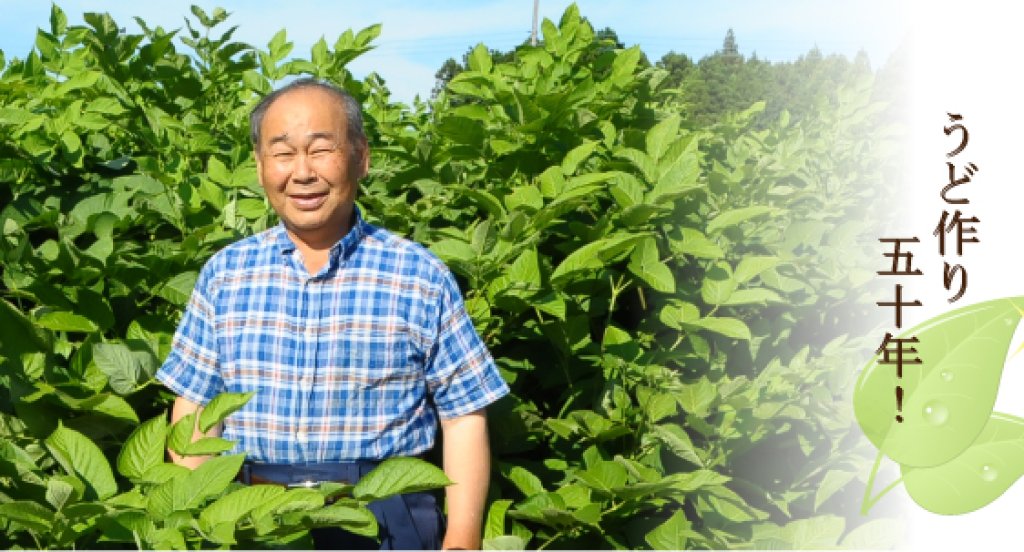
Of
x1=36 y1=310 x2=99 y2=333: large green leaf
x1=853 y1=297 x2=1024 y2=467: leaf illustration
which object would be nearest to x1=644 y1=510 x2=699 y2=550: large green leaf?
x1=853 y1=297 x2=1024 y2=467: leaf illustration

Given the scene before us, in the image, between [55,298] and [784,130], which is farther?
[784,130]

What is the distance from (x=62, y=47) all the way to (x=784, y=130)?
2.49 m

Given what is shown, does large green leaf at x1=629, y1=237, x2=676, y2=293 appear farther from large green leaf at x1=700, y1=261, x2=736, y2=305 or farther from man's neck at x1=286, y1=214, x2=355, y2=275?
man's neck at x1=286, y1=214, x2=355, y2=275

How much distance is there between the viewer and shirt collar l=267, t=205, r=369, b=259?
2.10 metres

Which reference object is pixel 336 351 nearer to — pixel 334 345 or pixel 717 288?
pixel 334 345

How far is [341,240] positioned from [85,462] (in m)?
0.71

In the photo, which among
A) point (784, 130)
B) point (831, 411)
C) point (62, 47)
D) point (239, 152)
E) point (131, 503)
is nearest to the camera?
point (131, 503)

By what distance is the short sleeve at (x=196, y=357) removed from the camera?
213cm

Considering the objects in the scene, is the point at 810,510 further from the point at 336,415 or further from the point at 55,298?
the point at 55,298

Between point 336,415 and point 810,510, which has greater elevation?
point 336,415

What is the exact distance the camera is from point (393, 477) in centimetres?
153

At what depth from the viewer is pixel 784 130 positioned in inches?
159

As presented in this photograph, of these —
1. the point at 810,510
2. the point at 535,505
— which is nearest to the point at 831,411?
the point at 810,510

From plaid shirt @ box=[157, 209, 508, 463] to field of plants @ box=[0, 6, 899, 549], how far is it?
0.41 ft
